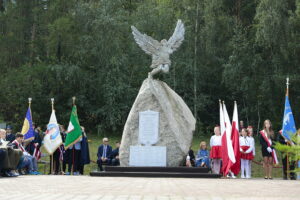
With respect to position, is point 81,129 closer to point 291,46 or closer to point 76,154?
point 76,154

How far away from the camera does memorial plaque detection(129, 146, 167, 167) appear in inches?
637

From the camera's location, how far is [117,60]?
30.8 metres

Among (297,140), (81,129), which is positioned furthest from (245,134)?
(297,140)

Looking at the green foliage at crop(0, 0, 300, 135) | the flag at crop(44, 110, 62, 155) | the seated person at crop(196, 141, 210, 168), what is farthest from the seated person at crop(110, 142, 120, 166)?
the green foliage at crop(0, 0, 300, 135)

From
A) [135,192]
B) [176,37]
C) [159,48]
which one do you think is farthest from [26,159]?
[135,192]

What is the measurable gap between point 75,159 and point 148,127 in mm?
2995

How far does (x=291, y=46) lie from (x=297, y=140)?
22.6 meters

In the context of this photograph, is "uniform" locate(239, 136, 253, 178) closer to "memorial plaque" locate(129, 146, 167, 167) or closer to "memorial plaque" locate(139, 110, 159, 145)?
"memorial plaque" locate(129, 146, 167, 167)

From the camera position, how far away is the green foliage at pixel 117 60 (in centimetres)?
2914

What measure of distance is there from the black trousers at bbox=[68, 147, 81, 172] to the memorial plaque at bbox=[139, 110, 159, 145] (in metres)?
2.66

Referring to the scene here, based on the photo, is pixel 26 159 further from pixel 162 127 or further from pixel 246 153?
pixel 246 153

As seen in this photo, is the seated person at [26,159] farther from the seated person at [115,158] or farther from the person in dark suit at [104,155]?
the seated person at [115,158]

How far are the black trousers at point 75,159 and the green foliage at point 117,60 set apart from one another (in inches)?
475

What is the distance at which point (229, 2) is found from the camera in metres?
30.0
